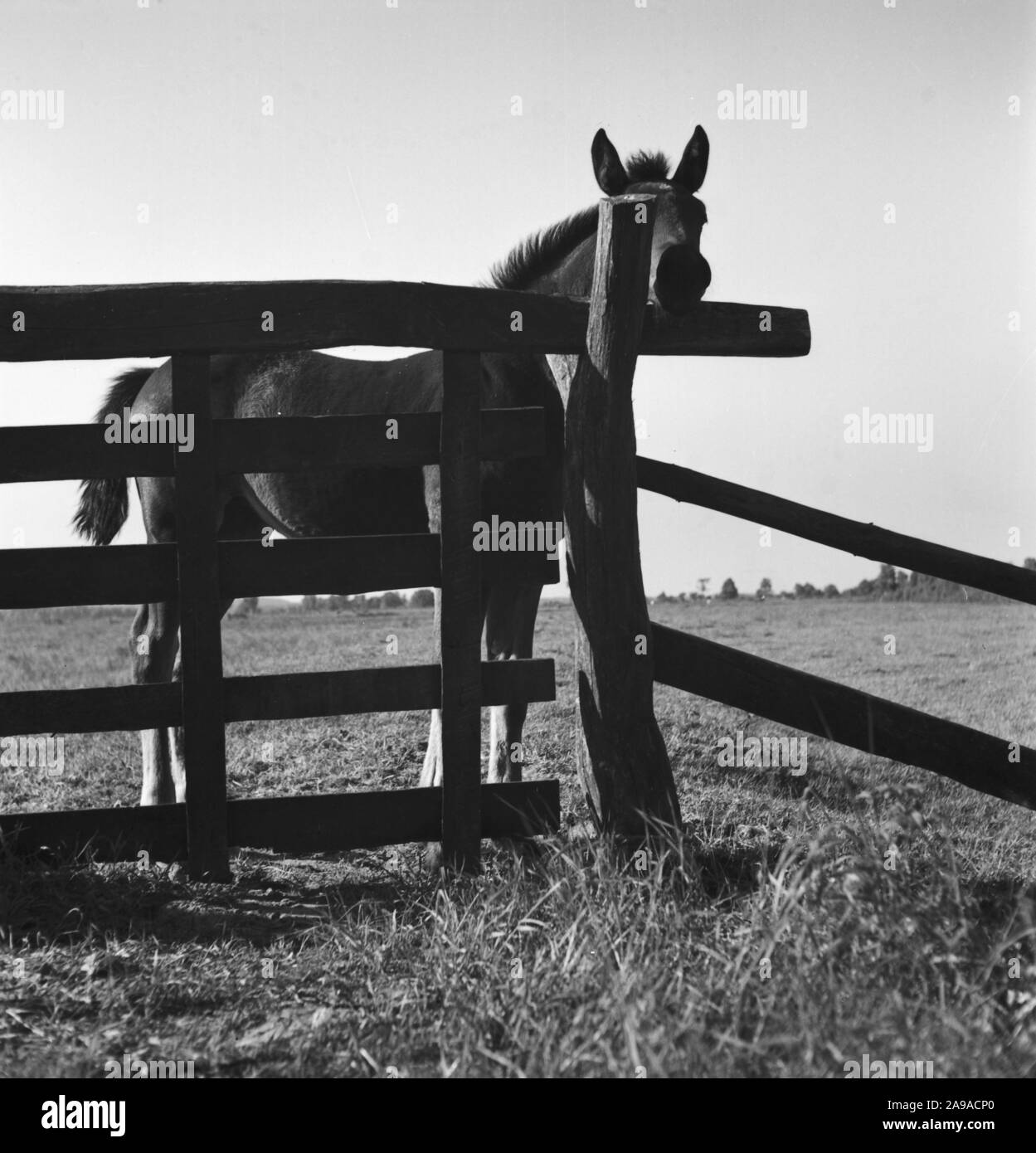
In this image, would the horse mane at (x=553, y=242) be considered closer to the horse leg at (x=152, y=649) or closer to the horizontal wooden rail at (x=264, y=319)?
the horizontal wooden rail at (x=264, y=319)

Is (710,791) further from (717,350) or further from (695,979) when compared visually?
(695,979)

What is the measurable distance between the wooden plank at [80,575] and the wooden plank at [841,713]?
2.10 metres

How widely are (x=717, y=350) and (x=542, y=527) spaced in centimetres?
106

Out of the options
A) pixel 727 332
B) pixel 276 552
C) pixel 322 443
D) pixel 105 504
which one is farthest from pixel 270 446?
pixel 105 504

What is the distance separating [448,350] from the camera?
14.4 feet

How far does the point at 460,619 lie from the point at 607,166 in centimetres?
274

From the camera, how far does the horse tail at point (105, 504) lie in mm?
7305

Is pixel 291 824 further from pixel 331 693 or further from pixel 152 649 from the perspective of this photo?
pixel 152 649

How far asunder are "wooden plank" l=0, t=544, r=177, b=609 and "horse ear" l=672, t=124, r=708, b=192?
3.43 metres

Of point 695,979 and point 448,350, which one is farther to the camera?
point 448,350

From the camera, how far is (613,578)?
14.3ft

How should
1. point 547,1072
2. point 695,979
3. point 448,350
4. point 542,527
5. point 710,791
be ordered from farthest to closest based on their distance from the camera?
point 710,791, point 542,527, point 448,350, point 695,979, point 547,1072

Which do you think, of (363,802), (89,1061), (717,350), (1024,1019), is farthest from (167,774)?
(1024,1019)

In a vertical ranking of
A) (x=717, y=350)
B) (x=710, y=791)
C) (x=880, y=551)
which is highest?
(x=717, y=350)
